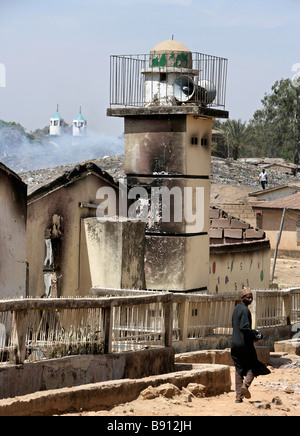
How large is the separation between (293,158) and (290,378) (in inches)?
Result: 2697

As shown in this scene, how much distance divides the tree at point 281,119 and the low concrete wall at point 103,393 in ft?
206

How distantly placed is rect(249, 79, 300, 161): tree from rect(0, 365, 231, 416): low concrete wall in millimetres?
62724

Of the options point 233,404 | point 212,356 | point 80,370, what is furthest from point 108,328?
point 212,356

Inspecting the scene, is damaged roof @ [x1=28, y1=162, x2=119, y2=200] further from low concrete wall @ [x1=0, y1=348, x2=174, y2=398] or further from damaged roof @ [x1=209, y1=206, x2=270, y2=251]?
damaged roof @ [x1=209, y1=206, x2=270, y2=251]

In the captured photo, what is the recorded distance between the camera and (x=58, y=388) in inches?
328

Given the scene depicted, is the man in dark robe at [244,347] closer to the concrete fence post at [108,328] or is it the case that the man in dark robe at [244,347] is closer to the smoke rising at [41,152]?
the concrete fence post at [108,328]

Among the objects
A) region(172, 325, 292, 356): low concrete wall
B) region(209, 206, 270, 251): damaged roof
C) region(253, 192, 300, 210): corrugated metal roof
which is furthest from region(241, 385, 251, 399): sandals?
region(253, 192, 300, 210): corrugated metal roof

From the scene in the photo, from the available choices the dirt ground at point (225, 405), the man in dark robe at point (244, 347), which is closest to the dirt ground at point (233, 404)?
the dirt ground at point (225, 405)

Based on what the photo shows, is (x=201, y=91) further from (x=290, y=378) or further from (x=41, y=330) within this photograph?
(x=41, y=330)

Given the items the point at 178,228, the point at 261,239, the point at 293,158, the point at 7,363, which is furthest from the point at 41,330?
the point at 293,158

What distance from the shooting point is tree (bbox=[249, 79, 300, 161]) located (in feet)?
233

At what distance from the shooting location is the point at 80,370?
28.4ft

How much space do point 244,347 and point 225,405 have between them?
688 millimetres

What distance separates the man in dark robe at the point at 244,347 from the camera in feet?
29.6
